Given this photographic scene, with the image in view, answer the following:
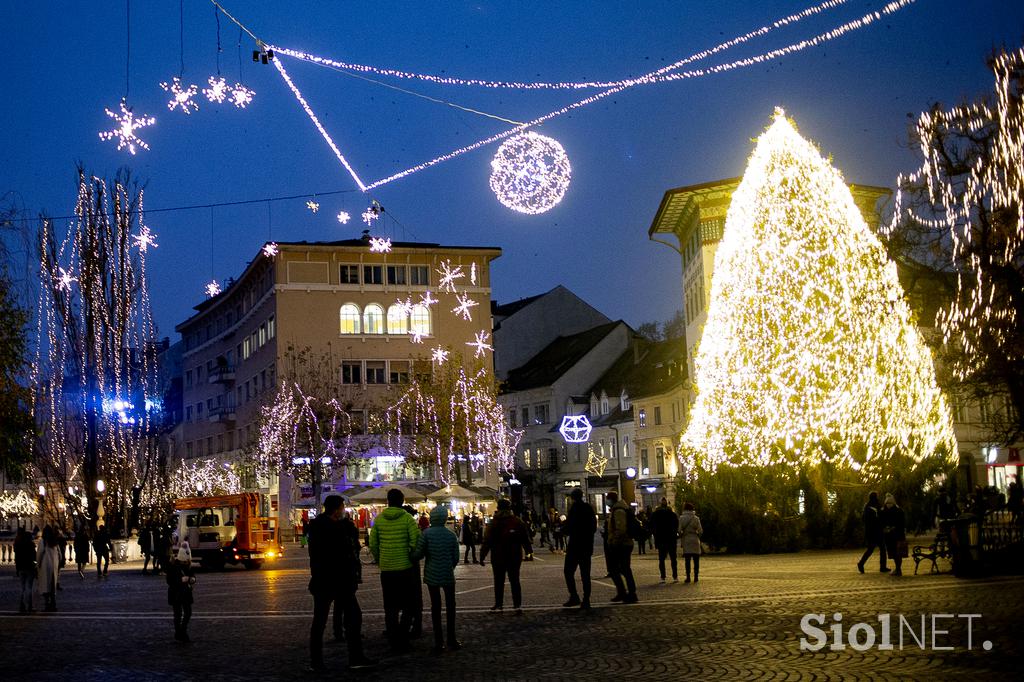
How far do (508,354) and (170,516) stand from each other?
167ft

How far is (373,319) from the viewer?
7581 cm

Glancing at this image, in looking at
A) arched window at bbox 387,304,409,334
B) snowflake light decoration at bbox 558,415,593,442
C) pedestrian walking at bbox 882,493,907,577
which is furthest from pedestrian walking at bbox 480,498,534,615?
arched window at bbox 387,304,409,334

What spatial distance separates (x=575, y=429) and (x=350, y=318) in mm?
21310

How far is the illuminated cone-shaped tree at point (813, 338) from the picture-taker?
31.2 metres

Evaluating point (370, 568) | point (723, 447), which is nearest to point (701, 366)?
point (723, 447)

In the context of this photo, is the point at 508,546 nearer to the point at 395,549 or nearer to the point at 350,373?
the point at 395,549

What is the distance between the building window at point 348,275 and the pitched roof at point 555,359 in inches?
632

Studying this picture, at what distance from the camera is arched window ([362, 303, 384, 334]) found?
75625 millimetres

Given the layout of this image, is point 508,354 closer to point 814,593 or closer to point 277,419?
point 277,419

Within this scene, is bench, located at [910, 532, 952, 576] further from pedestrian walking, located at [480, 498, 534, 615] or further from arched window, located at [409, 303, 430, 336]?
arched window, located at [409, 303, 430, 336]

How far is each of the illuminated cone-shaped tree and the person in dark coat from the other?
20681 millimetres

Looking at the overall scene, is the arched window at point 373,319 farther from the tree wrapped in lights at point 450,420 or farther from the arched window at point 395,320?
the tree wrapped in lights at point 450,420

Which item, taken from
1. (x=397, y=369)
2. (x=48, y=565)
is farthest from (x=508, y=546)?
(x=397, y=369)

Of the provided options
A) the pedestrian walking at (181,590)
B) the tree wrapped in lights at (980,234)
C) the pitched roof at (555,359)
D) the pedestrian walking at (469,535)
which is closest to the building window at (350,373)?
the pitched roof at (555,359)
